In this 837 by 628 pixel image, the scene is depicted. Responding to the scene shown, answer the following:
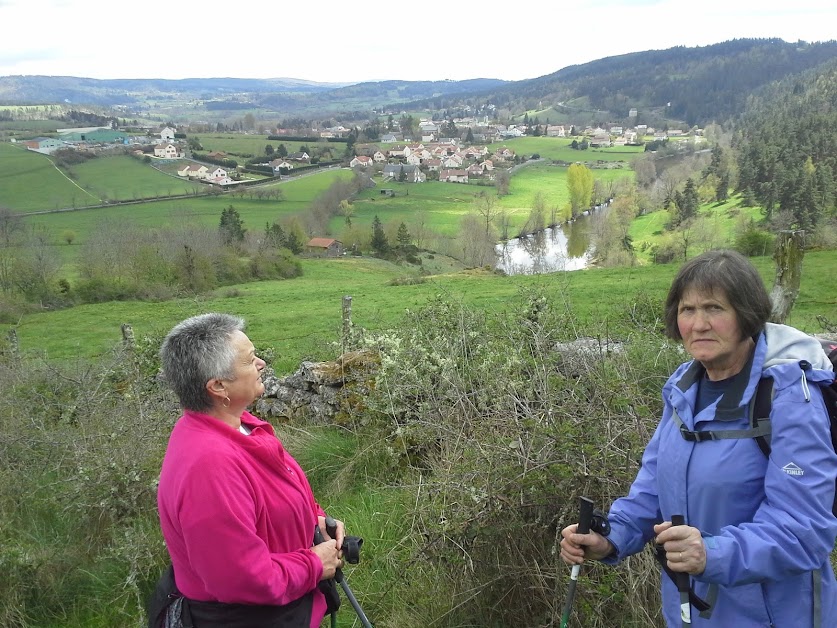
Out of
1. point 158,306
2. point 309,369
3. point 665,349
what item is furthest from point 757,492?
point 158,306

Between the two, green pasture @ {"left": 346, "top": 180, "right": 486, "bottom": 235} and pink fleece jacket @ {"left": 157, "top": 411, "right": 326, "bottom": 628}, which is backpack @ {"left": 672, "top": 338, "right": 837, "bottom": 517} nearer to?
pink fleece jacket @ {"left": 157, "top": 411, "right": 326, "bottom": 628}

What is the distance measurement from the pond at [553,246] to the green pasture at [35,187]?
50.8 meters

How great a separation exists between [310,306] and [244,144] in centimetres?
9438

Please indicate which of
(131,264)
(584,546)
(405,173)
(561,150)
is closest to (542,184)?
(405,173)

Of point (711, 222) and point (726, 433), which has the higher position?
point (726, 433)

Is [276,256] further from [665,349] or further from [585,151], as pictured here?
[585,151]

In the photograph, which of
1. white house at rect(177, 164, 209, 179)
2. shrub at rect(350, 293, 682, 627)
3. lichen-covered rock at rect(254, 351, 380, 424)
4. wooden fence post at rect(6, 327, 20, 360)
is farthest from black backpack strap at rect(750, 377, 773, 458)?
white house at rect(177, 164, 209, 179)

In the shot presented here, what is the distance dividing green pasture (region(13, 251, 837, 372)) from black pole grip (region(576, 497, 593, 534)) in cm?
770

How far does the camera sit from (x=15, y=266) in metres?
33.6

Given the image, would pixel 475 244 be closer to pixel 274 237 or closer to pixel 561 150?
pixel 274 237

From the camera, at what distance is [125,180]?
78.9 meters

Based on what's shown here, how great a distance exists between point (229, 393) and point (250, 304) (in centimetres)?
2643

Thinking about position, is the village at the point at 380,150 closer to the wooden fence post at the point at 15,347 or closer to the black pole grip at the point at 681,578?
the wooden fence post at the point at 15,347

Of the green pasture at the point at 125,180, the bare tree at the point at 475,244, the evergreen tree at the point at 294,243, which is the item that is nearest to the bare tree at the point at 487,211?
the bare tree at the point at 475,244
